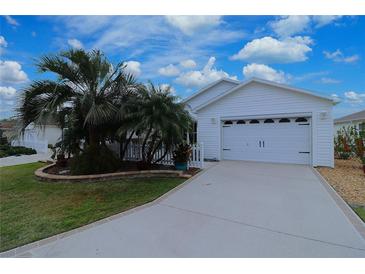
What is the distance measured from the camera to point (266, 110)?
34.8ft

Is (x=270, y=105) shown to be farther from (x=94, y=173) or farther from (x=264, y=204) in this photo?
(x=94, y=173)

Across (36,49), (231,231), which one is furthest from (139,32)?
(231,231)

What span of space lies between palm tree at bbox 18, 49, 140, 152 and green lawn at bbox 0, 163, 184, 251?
2143mm

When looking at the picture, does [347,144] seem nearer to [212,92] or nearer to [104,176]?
[212,92]

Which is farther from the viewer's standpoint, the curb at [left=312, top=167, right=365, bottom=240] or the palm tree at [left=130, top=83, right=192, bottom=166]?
the palm tree at [left=130, top=83, right=192, bottom=166]

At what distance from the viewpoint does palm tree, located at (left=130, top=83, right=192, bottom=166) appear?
7.55 m

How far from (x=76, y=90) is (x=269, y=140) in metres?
8.58

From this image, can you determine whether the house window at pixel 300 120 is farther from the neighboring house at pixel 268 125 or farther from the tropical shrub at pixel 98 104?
the tropical shrub at pixel 98 104

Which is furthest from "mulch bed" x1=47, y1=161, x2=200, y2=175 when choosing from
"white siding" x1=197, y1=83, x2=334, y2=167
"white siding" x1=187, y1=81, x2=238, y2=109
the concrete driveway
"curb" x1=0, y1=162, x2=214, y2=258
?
"white siding" x1=187, y1=81, x2=238, y2=109

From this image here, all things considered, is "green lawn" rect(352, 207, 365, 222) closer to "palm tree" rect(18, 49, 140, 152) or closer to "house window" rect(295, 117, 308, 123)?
"house window" rect(295, 117, 308, 123)

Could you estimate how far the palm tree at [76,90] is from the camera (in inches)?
286

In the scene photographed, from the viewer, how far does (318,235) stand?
3.35m

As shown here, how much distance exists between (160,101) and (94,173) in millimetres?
3477

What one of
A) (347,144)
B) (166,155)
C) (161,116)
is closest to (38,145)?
(166,155)
